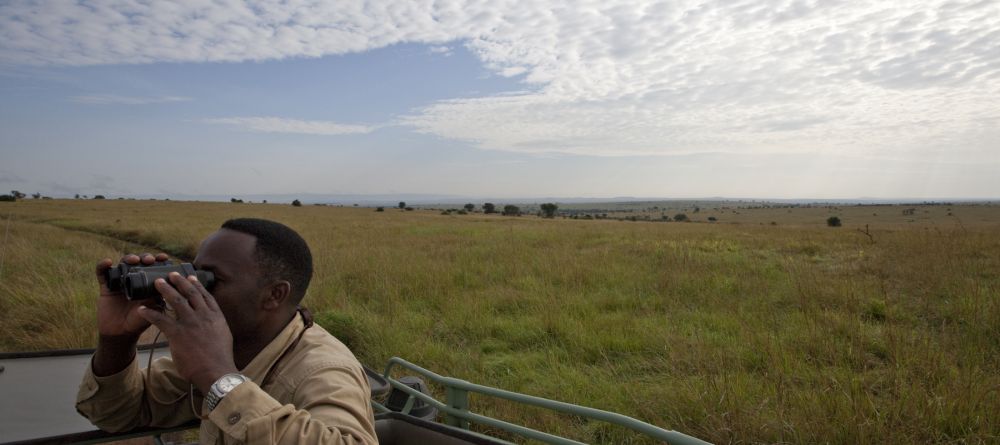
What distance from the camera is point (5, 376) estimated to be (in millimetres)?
2457

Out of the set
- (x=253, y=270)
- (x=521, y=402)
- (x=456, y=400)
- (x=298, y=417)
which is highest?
(x=253, y=270)

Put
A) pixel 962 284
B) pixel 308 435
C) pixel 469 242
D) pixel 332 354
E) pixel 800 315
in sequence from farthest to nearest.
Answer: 1. pixel 469 242
2. pixel 962 284
3. pixel 800 315
4. pixel 332 354
5. pixel 308 435

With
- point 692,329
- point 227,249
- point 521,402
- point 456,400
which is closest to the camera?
point 227,249

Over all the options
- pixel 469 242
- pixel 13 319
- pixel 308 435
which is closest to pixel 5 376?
pixel 308 435

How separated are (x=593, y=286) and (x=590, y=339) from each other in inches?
112

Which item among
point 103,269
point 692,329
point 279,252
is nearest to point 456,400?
point 279,252

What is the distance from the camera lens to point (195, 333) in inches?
49.8

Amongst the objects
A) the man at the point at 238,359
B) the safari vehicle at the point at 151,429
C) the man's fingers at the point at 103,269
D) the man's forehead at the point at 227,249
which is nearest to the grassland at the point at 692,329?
the safari vehicle at the point at 151,429

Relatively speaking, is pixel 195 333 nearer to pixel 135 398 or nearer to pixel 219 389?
pixel 219 389

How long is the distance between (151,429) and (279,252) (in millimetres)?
932

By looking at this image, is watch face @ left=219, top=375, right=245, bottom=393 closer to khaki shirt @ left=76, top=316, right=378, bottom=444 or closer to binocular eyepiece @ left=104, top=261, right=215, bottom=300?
khaki shirt @ left=76, top=316, right=378, bottom=444

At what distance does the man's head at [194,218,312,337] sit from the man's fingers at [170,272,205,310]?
0.25 m

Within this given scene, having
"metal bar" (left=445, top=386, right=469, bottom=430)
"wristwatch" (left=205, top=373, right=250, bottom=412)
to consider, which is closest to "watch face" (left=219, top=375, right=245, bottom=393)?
"wristwatch" (left=205, top=373, right=250, bottom=412)

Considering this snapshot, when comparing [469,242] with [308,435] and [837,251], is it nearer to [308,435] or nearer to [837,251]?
[837,251]
